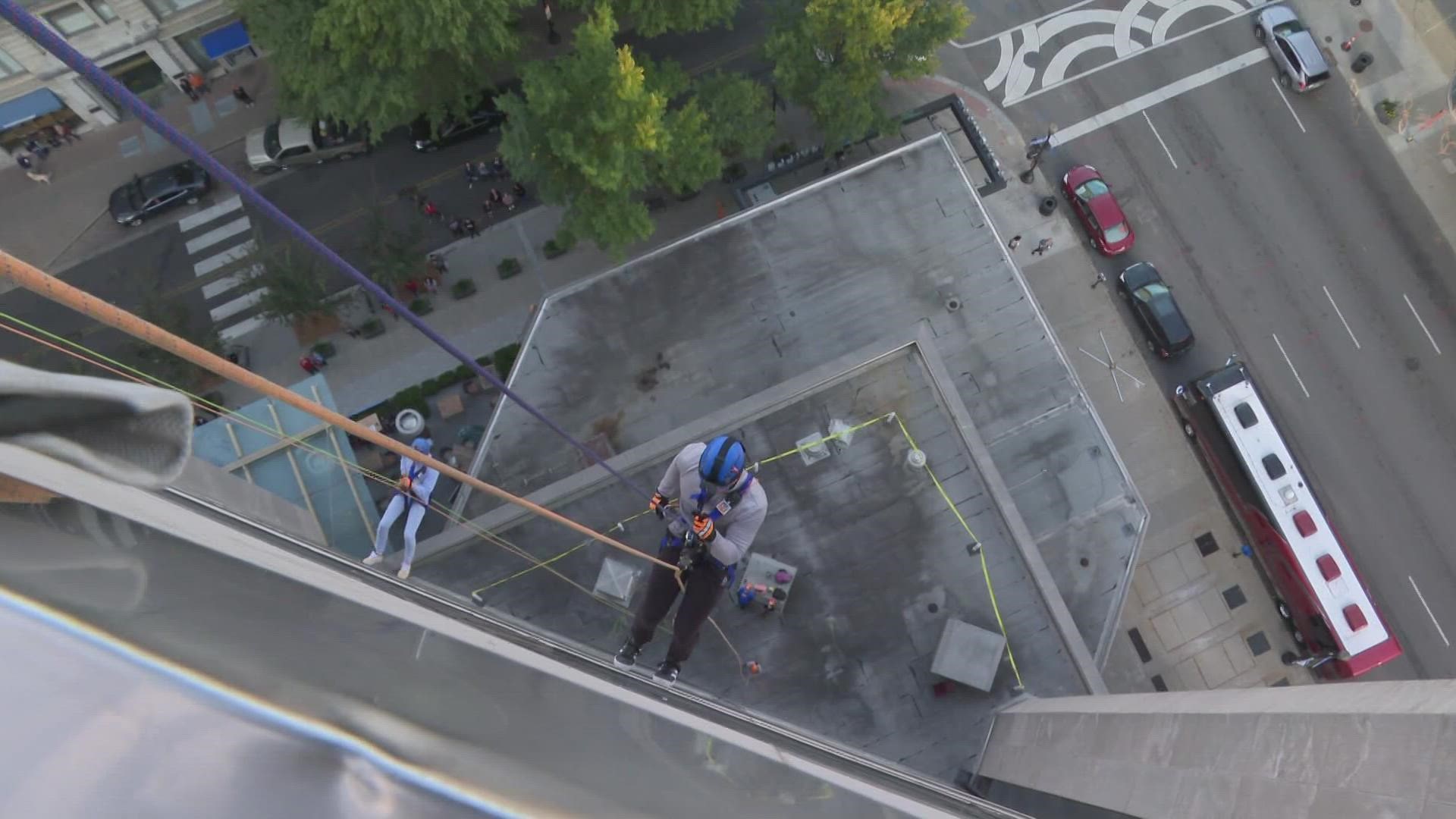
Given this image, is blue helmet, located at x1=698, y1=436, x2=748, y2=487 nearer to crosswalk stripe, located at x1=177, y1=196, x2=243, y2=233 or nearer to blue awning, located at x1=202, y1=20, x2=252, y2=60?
crosswalk stripe, located at x1=177, y1=196, x2=243, y2=233

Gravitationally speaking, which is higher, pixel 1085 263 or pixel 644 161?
pixel 644 161

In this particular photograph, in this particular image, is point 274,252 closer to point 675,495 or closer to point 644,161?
point 644,161

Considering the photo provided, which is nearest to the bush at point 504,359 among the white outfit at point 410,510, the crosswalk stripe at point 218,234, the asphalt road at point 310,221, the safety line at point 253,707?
the asphalt road at point 310,221

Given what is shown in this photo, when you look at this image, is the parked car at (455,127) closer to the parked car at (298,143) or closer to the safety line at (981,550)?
the parked car at (298,143)

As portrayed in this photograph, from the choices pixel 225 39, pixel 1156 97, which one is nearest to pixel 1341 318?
pixel 1156 97

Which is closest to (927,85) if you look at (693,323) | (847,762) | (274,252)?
(693,323)

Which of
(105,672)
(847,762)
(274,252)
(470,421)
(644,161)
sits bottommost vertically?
(847,762)

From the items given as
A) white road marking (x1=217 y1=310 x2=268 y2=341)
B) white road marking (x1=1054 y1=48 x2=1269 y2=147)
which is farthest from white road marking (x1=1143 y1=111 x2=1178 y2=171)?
white road marking (x1=217 y1=310 x2=268 y2=341)

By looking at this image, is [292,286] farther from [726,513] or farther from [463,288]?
[726,513]
